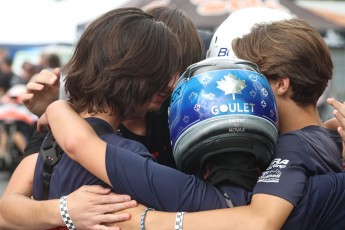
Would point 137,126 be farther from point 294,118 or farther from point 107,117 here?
point 294,118

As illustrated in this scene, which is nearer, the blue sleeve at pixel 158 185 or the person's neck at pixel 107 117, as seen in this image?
the blue sleeve at pixel 158 185

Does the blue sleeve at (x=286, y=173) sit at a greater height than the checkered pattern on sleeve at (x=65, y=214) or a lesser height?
greater

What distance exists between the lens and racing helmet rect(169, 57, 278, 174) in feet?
9.02

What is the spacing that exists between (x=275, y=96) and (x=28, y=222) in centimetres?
111

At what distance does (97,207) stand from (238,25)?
138 cm

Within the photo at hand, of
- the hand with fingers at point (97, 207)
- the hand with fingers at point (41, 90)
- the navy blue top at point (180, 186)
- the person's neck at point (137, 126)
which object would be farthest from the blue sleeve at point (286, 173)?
the hand with fingers at point (41, 90)

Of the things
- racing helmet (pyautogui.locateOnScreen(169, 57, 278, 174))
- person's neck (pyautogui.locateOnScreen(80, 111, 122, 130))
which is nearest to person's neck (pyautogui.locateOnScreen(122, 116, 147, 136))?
person's neck (pyautogui.locateOnScreen(80, 111, 122, 130))

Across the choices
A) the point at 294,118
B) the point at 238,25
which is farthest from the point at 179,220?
the point at 238,25

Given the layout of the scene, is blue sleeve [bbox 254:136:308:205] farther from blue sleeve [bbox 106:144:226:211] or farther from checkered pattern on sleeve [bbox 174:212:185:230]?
checkered pattern on sleeve [bbox 174:212:185:230]

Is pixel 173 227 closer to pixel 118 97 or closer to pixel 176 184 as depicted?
pixel 176 184

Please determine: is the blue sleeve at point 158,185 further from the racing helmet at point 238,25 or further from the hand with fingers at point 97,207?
the racing helmet at point 238,25

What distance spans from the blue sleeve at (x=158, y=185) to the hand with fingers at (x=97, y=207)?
44mm

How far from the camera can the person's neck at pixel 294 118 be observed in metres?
3.20

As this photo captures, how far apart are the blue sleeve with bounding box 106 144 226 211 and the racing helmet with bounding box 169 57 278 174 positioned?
0.30ft
